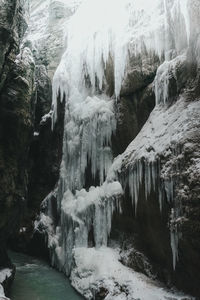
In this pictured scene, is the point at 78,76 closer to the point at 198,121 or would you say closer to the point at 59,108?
the point at 59,108

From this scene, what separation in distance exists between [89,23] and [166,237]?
14130 mm

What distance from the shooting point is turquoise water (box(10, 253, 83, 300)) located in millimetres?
12312

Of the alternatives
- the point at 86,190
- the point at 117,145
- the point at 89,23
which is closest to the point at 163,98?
the point at 117,145

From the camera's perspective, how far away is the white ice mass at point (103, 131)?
12109 millimetres

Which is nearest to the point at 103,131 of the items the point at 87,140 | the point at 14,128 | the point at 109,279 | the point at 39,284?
the point at 87,140

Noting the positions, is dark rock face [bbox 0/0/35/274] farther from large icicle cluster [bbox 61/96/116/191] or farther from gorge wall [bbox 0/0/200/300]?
large icicle cluster [bbox 61/96/116/191]

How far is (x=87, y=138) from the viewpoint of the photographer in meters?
16.9

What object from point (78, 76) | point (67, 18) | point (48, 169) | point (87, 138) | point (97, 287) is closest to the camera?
point (97, 287)

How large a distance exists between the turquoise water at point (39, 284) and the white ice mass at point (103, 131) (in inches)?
21.5

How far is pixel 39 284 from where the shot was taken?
1405cm

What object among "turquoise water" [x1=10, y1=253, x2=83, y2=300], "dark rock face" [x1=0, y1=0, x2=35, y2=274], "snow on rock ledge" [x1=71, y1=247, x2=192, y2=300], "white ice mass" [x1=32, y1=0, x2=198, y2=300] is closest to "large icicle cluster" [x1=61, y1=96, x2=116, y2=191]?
"white ice mass" [x1=32, y1=0, x2=198, y2=300]

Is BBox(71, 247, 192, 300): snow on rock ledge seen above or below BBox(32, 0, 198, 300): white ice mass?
below

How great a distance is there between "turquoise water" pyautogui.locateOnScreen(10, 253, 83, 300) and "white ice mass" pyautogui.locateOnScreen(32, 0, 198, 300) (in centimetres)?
55

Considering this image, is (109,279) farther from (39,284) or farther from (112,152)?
(112,152)
